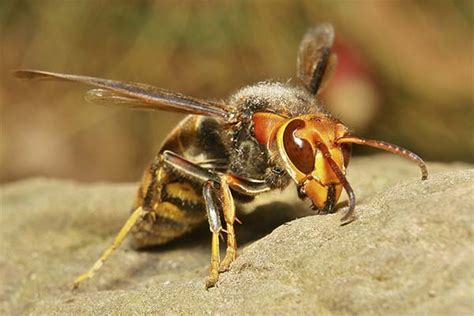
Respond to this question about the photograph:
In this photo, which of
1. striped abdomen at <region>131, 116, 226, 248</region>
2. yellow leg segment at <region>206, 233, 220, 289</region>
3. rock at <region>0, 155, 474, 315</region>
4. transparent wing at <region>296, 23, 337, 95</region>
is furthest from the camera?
transparent wing at <region>296, 23, 337, 95</region>

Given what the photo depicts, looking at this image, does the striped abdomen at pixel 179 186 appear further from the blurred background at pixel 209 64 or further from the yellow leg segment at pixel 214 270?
the blurred background at pixel 209 64

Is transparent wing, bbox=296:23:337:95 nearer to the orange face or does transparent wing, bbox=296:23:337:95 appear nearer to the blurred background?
the orange face

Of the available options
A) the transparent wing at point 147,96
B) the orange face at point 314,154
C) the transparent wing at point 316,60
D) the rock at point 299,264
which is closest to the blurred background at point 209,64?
the transparent wing at point 316,60

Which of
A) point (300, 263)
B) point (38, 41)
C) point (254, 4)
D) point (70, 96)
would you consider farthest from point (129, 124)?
point (300, 263)

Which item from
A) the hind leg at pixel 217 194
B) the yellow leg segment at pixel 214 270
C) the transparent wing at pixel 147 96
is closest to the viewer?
the yellow leg segment at pixel 214 270

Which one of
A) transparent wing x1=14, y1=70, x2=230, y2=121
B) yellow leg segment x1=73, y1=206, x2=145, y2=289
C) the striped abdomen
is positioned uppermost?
transparent wing x1=14, y1=70, x2=230, y2=121

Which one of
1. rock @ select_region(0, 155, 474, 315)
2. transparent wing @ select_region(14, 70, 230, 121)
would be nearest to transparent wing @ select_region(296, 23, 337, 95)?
rock @ select_region(0, 155, 474, 315)

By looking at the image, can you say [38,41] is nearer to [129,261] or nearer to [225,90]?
[225,90]

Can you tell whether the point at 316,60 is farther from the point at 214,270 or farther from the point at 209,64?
the point at 209,64
